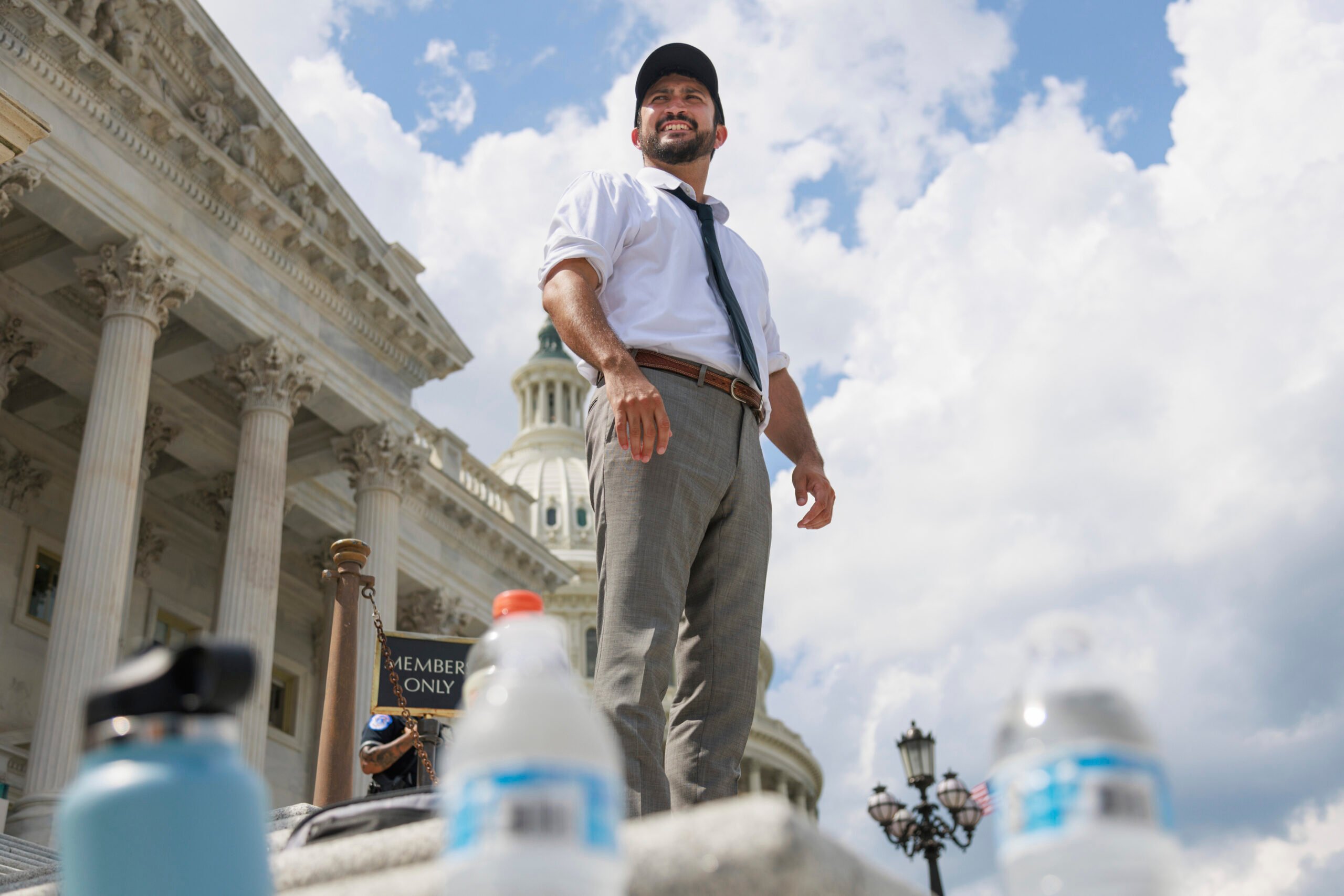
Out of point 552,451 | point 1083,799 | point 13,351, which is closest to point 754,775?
point 552,451

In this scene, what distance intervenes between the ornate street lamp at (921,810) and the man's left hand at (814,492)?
13.6m

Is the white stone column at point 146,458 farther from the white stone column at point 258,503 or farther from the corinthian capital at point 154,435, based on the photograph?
the white stone column at point 258,503

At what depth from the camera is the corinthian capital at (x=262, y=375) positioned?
19.4 metres

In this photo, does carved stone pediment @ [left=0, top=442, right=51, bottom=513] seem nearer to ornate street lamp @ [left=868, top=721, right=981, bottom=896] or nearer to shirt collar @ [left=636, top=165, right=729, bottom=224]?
ornate street lamp @ [left=868, top=721, right=981, bottom=896]

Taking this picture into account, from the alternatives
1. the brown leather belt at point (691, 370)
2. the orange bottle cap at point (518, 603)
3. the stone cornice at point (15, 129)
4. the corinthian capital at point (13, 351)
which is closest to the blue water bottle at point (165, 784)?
the orange bottle cap at point (518, 603)

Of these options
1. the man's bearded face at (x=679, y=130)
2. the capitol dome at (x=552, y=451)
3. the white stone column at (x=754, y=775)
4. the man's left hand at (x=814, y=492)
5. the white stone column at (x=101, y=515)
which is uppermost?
the capitol dome at (x=552, y=451)

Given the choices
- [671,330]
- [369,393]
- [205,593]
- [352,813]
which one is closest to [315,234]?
[369,393]

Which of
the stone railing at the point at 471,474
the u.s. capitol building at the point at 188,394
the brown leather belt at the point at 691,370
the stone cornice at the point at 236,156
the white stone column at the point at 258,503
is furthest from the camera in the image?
the stone railing at the point at 471,474

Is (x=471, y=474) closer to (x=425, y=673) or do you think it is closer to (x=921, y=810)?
(x=921, y=810)

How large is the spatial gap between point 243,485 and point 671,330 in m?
15.4

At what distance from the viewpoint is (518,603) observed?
293cm

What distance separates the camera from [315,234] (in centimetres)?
2066

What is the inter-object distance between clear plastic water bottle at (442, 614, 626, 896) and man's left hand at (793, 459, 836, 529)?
3.57 metres

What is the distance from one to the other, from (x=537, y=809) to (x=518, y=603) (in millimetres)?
1626
